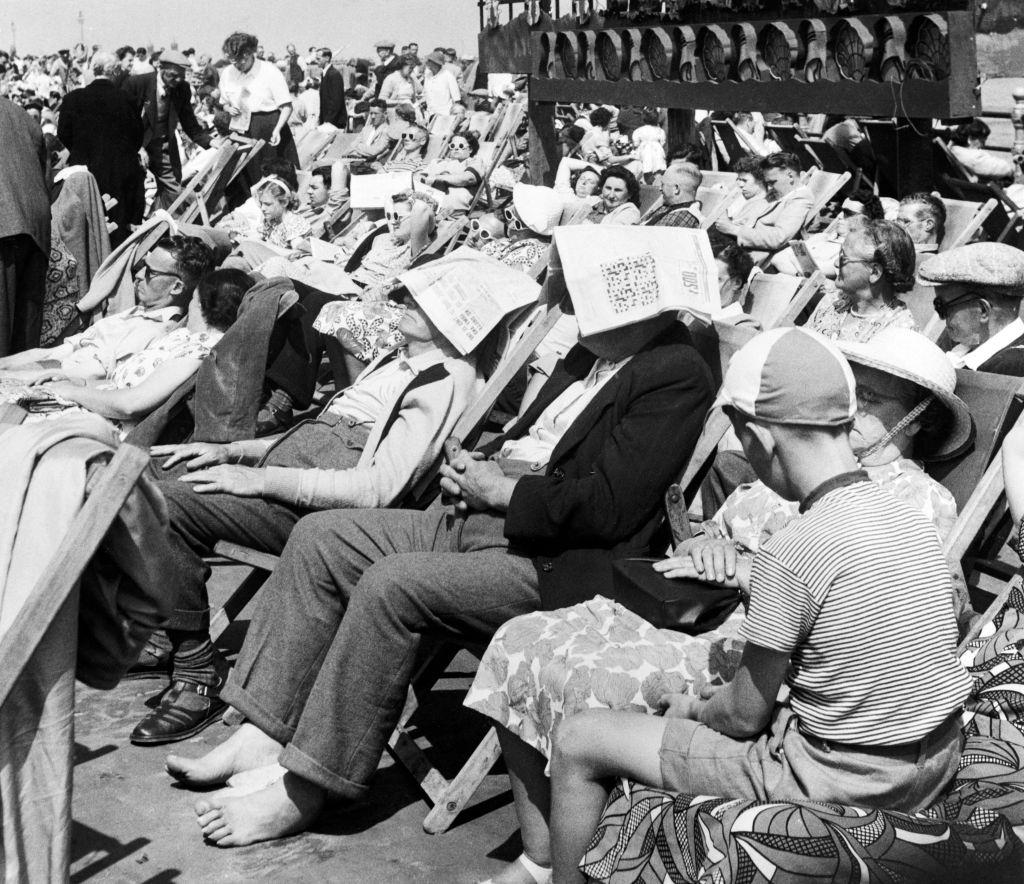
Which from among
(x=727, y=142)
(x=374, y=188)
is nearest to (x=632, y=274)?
(x=374, y=188)

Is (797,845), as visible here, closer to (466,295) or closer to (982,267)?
(466,295)

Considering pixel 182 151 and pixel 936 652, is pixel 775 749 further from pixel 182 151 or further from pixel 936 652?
pixel 182 151

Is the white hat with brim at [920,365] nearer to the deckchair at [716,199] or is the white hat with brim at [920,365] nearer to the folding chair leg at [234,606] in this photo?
the folding chair leg at [234,606]

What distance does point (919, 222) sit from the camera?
21.7 feet

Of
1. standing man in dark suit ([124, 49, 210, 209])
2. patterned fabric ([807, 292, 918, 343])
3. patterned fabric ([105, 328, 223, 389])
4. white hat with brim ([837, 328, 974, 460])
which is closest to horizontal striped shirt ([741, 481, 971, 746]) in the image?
white hat with brim ([837, 328, 974, 460])

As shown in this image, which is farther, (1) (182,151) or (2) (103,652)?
(1) (182,151)

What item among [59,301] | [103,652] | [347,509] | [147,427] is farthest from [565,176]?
[103,652]

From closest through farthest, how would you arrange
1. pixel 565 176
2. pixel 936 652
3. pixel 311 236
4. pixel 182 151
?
pixel 936 652 → pixel 311 236 → pixel 565 176 → pixel 182 151

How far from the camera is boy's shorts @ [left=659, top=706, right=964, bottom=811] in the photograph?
239 centimetres

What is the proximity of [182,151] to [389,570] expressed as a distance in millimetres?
15721

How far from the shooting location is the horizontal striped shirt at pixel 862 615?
90.4 inches

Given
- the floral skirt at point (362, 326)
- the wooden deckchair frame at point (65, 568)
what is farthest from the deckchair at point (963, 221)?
the wooden deckchair frame at point (65, 568)

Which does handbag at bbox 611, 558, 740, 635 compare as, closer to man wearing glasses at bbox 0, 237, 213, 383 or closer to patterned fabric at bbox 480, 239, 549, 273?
man wearing glasses at bbox 0, 237, 213, 383

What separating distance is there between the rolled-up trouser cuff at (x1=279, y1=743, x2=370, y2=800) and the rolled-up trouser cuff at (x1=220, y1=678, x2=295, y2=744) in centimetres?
20
